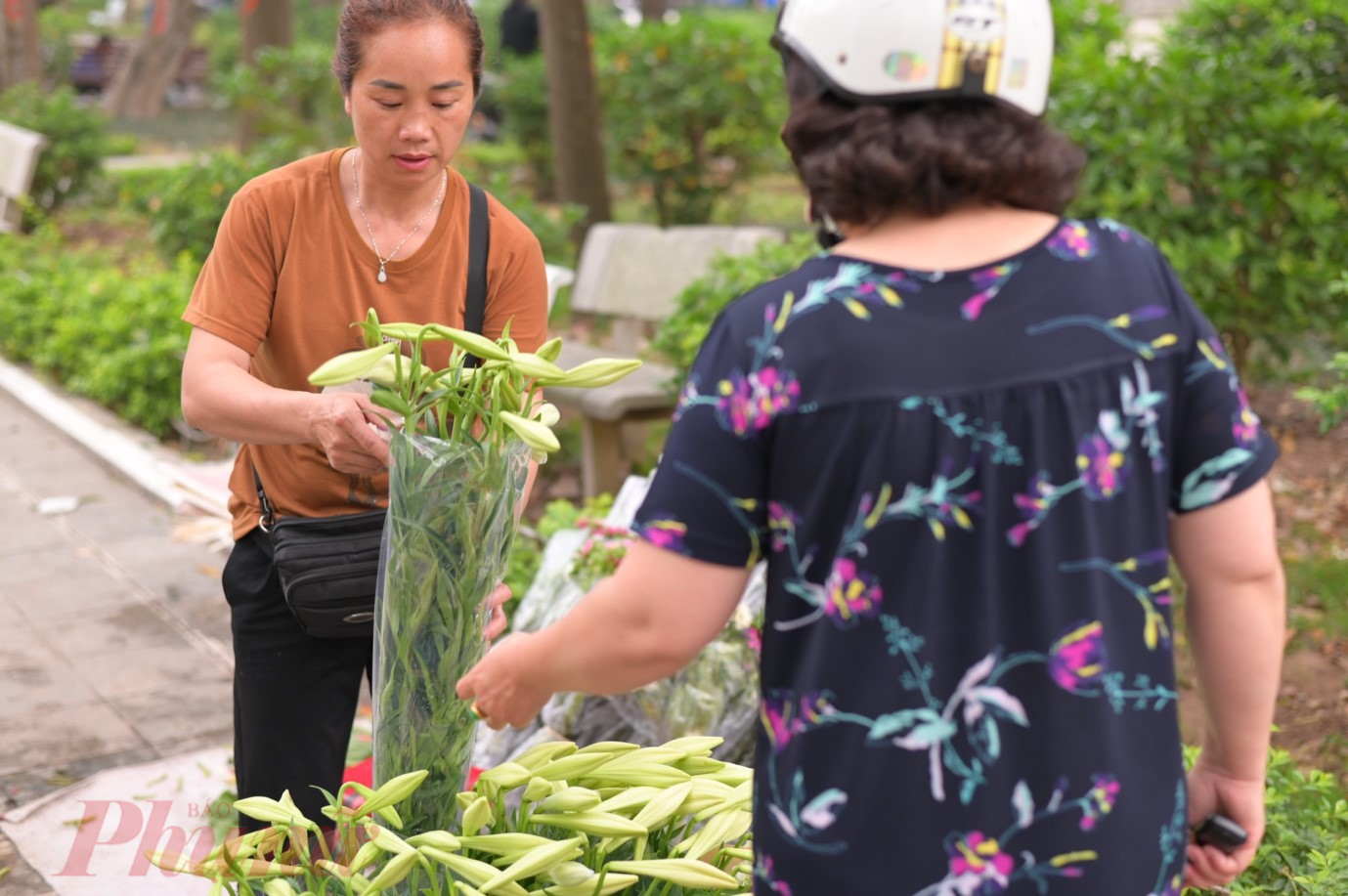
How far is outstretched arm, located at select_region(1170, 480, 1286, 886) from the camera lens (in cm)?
154

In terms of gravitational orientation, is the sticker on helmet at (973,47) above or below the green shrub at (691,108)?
above

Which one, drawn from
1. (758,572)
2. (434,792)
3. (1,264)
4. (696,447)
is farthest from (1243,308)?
(1,264)

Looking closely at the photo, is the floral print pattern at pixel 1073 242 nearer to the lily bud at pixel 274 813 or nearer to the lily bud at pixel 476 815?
the lily bud at pixel 476 815

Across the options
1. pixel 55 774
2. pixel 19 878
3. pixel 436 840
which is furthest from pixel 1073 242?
pixel 55 774

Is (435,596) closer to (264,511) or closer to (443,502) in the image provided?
(443,502)

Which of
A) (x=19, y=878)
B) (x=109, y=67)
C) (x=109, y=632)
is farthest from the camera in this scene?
(x=109, y=67)

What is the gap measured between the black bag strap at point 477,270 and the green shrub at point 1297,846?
5.26 feet

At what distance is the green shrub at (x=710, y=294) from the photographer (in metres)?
5.26

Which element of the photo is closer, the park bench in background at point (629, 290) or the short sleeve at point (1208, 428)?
the short sleeve at point (1208, 428)

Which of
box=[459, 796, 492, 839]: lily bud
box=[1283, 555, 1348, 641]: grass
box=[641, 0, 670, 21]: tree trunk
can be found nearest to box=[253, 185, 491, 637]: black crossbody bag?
box=[459, 796, 492, 839]: lily bud

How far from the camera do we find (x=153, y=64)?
21938 mm

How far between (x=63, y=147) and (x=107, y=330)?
495 cm

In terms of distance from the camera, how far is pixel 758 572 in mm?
3771

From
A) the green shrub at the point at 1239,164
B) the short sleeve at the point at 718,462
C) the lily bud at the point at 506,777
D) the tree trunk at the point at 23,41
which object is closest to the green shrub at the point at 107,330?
the green shrub at the point at 1239,164
